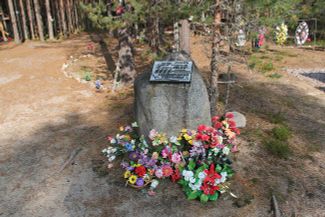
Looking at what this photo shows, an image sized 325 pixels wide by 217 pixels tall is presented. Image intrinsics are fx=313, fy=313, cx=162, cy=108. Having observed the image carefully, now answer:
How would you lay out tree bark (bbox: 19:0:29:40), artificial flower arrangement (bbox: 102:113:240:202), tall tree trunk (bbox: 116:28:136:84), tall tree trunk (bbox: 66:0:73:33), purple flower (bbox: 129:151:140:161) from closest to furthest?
artificial flower arrangement (bbox: 102:113:240:202) < purple flower (bbox: 129:151:140:161) < tall tree trunk (bbox: 116:28:136:84) < tree bark (bbox: 19:0:29:40) < tall tree trunk (bbox: 66:0:73:33)

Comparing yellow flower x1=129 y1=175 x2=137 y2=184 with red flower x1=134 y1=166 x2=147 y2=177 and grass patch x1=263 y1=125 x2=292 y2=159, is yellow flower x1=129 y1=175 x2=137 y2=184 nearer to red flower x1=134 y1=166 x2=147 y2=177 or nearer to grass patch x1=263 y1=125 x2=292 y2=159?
red flower x1=134 y1=166 x2=147 y2=177

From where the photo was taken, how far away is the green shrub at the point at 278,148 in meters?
5.43

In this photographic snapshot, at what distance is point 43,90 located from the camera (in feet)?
30.9

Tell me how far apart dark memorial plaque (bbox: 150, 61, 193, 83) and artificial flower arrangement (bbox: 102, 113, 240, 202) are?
2.68 feet

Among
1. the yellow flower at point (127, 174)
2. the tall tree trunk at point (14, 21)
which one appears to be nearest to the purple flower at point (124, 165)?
the yellow flower at point (127, 174)

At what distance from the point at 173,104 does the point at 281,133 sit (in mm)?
2391

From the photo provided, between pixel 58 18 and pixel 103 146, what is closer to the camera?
pixel 103 146

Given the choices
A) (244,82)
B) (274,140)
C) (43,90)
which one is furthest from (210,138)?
(43,90)

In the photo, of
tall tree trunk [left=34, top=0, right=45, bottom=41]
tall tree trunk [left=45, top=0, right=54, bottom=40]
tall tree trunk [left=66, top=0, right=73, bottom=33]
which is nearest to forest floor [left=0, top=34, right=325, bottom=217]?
tall tree trunk [left=34, top=0, right=45, bottom=41]

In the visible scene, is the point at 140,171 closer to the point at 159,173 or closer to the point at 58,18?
the point at 159,173

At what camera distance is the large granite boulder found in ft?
15.9

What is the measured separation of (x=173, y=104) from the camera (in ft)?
16.0

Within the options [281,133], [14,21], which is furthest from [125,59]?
[14,21]

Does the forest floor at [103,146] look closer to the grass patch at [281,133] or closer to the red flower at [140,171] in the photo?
the grass patch at [281,133]
